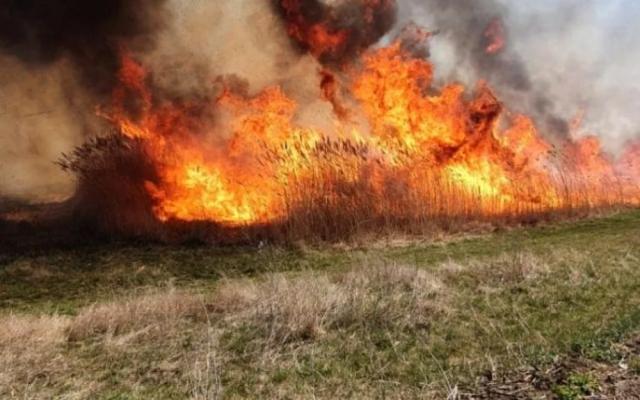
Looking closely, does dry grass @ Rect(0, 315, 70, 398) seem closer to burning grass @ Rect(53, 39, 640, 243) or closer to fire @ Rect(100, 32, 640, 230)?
burning grass @ Rect(53, 39, 640, 243)

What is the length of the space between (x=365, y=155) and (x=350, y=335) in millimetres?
14345

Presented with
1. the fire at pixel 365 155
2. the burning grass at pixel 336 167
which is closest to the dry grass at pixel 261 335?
the burning grass at pixel 336 167

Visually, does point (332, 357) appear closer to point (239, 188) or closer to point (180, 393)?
point (180, 393)

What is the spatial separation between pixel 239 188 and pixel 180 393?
1696cm

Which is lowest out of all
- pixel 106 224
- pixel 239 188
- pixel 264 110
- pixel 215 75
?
pixel 106 224

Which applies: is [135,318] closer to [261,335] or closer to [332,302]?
[261,335]

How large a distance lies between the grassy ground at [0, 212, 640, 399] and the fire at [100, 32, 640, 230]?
7.70 meters

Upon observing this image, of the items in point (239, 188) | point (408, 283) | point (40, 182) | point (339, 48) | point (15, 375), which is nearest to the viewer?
point (15, 375)

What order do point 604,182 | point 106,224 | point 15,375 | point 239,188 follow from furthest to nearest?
point 604,182
point 239,188
point 106,224
point 15,375

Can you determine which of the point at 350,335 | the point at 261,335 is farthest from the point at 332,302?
the point at 261,335

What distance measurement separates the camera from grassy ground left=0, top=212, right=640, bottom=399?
6656mm

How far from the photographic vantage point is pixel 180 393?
6.75 m

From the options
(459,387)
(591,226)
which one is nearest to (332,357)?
(459,387)

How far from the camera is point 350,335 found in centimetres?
854
